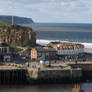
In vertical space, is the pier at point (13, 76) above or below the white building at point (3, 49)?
below

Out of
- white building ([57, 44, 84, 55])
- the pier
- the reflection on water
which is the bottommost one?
the reflection on water

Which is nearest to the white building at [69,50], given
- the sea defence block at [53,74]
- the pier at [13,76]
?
the sea defence block at [53,74]

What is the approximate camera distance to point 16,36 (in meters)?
103

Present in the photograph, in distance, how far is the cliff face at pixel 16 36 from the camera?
336 feet

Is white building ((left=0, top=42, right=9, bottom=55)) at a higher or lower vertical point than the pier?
higher

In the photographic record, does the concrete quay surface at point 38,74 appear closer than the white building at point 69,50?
Yes

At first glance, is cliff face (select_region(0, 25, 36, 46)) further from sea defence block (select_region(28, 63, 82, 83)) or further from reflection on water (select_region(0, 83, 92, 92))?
reflection on water (select_region(0, 83, 92, 92))

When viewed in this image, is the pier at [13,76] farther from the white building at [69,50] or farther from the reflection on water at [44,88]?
the white building at [69,50]

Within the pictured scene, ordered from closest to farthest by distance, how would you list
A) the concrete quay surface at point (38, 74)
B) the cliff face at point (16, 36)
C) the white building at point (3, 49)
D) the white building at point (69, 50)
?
the concrete quay surface at point (38, 74), the white building at point (3, 49), the white building at point (69, 50), the cliff face at point (16, 36)

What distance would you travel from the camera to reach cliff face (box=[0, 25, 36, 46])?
102 m

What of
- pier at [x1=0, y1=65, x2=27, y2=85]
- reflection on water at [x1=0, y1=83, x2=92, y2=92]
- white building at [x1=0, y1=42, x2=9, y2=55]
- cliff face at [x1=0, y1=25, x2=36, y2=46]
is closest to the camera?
reflection on water at [x1=0, y1=83, x2=92, y2=92]

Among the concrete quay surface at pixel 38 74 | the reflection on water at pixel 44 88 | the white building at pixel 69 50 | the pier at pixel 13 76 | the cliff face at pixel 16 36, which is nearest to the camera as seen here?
the reflection on water at pixel 44 88

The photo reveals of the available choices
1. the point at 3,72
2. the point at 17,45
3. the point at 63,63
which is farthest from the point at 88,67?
the point at 17,45

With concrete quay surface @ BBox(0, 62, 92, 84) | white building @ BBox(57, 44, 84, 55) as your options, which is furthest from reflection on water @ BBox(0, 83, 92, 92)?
white building @ BBox(57, 44, 84, 55)
